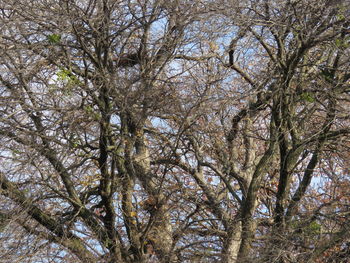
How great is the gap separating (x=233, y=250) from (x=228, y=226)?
1.21 ft

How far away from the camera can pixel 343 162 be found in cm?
810

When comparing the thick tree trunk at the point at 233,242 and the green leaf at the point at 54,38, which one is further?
the thick tree trunk at the point at 233,242

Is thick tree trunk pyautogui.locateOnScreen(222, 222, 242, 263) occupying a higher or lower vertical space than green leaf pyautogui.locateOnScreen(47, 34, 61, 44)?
lower

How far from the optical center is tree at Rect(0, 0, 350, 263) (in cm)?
624

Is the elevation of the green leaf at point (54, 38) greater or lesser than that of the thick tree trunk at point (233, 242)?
greater

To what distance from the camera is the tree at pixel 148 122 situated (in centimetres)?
624

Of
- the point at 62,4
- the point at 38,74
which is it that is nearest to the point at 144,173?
the point at 38,74

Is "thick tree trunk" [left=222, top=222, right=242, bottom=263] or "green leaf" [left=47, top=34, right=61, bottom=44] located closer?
"green leaf" [left=47, top=34, right=61, bottom=44]

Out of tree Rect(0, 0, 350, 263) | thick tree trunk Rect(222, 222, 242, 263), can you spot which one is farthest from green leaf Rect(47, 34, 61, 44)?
thick tree trunk Rect(222, 222, 242, 263)

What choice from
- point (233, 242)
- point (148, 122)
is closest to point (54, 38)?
point (148, 122)

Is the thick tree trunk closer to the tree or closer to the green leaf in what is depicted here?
the tree

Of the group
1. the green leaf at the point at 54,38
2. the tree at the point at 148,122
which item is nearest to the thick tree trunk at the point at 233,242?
the tree at the point at 148,122

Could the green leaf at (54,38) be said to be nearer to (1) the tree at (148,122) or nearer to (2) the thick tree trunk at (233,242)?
(1) the tree at (148,122)

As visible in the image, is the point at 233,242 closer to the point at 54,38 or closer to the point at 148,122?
the point at 148,122
